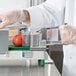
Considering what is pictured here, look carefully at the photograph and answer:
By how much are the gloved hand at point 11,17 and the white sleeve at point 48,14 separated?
0.31 ft

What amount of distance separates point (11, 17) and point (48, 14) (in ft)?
0.87

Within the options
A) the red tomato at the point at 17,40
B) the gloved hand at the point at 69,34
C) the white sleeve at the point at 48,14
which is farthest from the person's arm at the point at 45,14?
the red tomato at the point at 17,40

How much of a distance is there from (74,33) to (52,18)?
0.37 m

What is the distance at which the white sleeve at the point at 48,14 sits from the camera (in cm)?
129

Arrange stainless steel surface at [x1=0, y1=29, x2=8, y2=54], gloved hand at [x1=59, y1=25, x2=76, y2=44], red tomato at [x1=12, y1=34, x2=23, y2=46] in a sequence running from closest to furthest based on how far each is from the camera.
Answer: gloved hand at [x1=59, y1=25, x2=76, y2=44]
stainless steel surface at [x1=0, y1=29, x2=8, y2=54]
red tomato at [x1=12, y1=34, x2=23, y2=46]

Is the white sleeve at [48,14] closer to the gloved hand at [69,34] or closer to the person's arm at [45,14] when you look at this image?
the person's arm at [45,14]

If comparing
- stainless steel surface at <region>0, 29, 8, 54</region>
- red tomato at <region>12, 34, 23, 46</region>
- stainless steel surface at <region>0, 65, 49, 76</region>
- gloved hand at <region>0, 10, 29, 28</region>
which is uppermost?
gloved hand at <region>0, 10, 29, 28</region>

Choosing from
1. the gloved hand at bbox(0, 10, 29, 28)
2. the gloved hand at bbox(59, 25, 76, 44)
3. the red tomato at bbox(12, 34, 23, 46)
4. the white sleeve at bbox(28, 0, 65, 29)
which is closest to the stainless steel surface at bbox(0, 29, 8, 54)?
the gloved hand at bbox(0, 10, 29, 28)

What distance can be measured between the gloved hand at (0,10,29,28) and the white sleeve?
0.10 metres

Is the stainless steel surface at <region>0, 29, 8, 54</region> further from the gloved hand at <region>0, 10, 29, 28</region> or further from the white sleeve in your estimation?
the white sleeve

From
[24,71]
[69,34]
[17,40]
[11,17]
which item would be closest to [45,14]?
[11,17]

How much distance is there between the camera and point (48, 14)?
4.32ft

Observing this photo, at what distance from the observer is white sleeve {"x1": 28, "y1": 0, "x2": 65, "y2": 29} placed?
129cm

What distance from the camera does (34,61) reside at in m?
0.96
